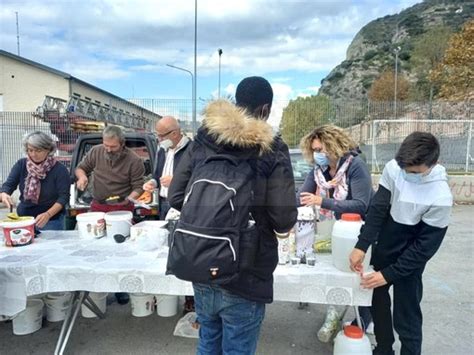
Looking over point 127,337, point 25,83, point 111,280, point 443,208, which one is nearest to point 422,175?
point 443,208

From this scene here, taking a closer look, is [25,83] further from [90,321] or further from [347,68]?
[347,68]

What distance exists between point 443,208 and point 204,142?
4.18 feet

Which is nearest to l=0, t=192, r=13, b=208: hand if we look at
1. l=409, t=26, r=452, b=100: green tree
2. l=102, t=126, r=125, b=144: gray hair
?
l=102, t=126, r=125, b=144: gray hair

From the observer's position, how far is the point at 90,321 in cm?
316

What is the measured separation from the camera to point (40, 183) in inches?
125

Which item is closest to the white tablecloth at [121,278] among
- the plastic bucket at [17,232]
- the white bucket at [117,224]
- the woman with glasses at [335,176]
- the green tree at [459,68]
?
the plastic bucket at [17,232]

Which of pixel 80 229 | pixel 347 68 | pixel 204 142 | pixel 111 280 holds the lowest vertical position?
pixel 111 280

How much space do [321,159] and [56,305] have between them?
2.30m

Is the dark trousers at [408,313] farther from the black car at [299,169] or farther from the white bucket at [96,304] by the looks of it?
the black car at [299,169]

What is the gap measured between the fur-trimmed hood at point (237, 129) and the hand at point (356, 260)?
3.15ft

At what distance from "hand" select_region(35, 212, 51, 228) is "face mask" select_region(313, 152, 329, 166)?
218cm

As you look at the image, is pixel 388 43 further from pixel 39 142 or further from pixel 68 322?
pixel 68 322

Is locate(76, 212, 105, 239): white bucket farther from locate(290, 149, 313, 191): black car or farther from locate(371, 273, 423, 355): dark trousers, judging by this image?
locate(290, 149, 313, 191): black car

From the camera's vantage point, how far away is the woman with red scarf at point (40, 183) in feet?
10.2
